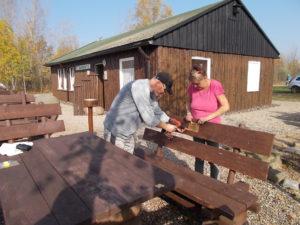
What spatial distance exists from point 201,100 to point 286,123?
26.2 ft

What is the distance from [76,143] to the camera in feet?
11.2

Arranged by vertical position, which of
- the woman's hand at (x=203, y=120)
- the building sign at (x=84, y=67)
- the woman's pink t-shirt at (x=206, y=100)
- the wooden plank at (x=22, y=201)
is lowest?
the wooden plank at (x=22, y=201)

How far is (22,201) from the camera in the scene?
1934mm

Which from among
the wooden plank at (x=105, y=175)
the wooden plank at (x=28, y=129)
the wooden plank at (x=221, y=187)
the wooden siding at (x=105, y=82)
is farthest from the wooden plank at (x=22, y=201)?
the wooden siding at (x=105, y=82)

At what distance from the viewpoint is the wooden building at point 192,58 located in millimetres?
10727

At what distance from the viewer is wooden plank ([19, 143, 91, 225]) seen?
67.0 inches

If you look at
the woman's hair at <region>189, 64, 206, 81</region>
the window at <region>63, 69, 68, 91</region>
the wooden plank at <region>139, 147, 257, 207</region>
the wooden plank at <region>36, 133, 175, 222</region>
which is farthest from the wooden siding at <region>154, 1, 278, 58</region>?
the window at <region>63, 69, 68, 91</region>

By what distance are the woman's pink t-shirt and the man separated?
569 millimetres

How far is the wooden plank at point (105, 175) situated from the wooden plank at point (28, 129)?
5.98 ft

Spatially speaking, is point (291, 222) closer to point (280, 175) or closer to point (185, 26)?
point (280, 175)

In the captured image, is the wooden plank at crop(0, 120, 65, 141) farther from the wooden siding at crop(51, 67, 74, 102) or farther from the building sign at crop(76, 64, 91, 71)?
the wooden siding at crop(51, 67, 74, 102)

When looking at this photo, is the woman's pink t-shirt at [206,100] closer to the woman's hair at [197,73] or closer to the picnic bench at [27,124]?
the woman's hair at [197,73]

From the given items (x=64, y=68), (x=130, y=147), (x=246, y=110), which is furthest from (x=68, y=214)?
(x=64, y=68)

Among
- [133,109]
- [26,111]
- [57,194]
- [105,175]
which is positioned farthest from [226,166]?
[26,111]
